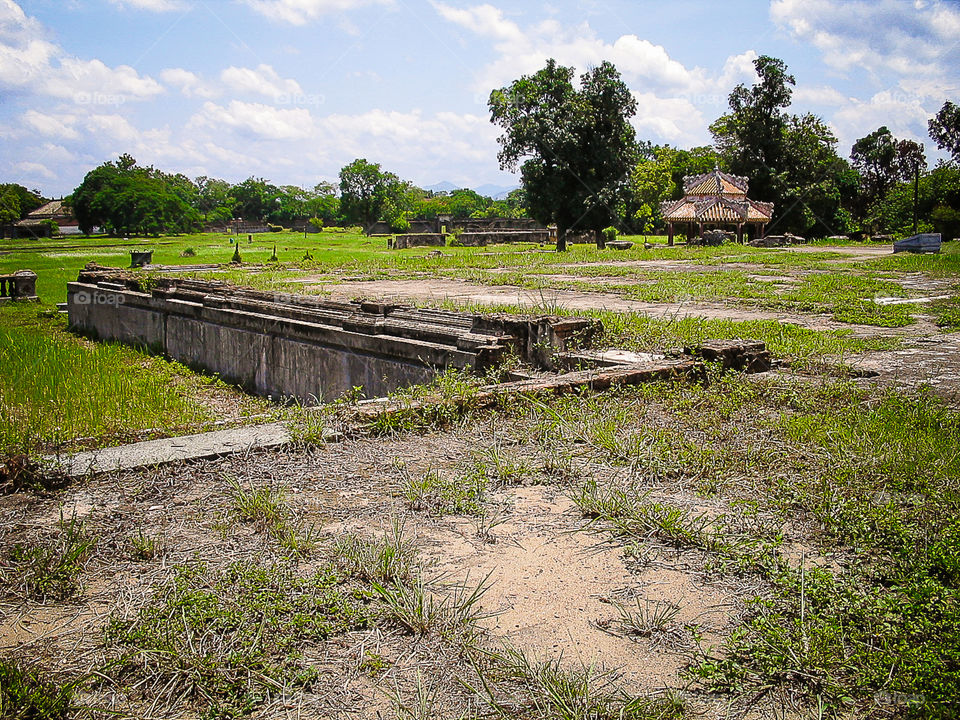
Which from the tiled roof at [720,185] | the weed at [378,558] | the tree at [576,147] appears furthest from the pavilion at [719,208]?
the weed at [378,558]

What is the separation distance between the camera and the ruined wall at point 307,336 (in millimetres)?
7371

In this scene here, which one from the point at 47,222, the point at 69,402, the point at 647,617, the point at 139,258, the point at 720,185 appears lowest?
the point at 647,617

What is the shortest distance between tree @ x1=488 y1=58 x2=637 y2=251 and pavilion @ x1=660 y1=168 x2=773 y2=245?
715cm

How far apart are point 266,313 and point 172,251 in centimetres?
2457

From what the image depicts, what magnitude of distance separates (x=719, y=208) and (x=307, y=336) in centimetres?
3334

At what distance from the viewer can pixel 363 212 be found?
66625 mm

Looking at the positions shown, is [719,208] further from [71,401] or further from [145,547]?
[145,547]

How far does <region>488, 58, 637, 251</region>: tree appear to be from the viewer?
3197 centimetres

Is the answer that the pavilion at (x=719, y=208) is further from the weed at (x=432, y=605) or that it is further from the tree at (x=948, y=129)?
the weed at (x=432, y=605)

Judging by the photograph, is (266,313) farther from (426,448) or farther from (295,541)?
(295,541)

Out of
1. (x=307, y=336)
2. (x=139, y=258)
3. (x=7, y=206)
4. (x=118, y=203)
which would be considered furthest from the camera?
(x=118, y=203)

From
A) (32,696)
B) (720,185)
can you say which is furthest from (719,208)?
(32,696)

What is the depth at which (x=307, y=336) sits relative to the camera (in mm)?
9305

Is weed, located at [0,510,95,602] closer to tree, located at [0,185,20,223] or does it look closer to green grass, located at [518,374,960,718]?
green grass, located at [518,374,960,718]
